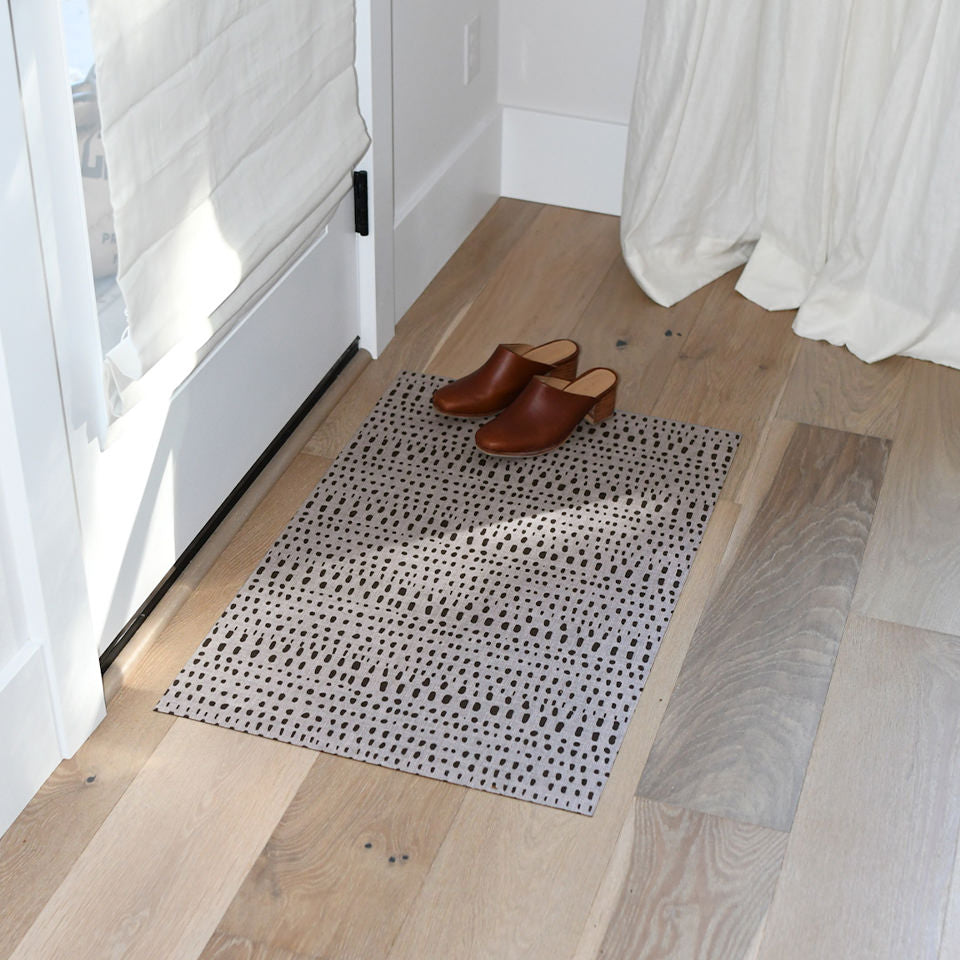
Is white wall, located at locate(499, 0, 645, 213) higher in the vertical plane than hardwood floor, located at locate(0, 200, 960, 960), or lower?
higher

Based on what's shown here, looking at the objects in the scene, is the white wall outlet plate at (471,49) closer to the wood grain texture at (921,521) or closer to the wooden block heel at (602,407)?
the wooden block heel at (602,407)

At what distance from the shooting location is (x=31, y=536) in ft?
4.35

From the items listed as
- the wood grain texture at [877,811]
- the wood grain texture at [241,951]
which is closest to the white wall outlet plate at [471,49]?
the wood grain texture at [877,811]

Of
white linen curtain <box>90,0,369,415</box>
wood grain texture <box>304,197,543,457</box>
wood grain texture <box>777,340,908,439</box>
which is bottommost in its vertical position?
wood grain texture <box>777,340,908,439</box>

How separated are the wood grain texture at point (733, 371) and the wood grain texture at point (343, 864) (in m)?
0.77

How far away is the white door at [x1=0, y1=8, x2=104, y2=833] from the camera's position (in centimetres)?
119

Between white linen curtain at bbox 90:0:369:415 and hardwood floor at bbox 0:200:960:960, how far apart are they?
40 cm

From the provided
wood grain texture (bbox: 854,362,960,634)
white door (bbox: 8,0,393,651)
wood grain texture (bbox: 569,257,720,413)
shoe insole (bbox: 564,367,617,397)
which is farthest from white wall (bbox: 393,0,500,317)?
wood grain texture (bbox: 854,362,960,634)

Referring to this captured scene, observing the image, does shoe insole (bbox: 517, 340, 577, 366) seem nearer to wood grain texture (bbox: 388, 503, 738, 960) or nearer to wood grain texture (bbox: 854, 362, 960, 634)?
wood grain texture (bbox: 854, 362, 960, 634)

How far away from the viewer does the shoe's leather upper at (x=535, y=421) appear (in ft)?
6.61

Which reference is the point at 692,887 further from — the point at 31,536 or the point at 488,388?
the point at 488,388

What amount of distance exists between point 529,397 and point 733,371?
435 millimetres

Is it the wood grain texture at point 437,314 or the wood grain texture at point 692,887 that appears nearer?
the wood grain texture at point 692,887

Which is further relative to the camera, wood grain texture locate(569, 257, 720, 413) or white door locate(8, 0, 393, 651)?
wood grain texture locate(569, 257, 720, 413)
